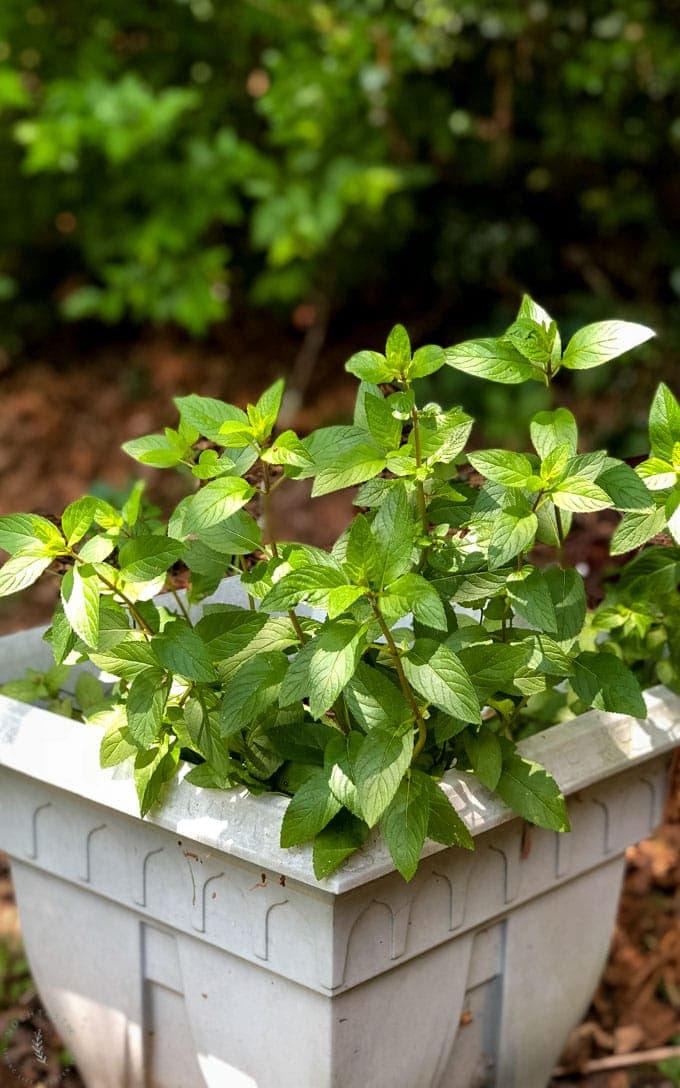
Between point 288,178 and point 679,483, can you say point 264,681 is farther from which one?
point 288,178

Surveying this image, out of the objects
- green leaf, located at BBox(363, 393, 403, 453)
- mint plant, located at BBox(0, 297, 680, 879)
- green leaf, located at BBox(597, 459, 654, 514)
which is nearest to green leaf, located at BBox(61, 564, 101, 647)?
mint plant, located at BBox(0, 297, 680, 879)

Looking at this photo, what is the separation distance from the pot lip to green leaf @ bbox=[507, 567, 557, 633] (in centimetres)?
20

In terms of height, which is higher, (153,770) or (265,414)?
(265,414)

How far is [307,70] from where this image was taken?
418 cm

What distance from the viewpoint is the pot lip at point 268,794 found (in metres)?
1.19

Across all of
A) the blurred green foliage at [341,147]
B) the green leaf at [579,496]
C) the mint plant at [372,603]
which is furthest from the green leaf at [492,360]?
the blurred green foliage at [341,147]

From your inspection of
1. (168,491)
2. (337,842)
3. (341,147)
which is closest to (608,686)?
(337,842)

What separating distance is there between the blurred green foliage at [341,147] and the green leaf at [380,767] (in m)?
3.28

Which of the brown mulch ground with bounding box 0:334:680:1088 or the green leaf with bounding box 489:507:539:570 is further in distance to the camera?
the brown mulch ground with bounding box 0:334:680:1088

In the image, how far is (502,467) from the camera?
121cm

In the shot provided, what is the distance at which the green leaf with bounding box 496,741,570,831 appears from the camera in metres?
1.27

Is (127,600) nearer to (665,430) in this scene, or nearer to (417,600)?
(417,600)

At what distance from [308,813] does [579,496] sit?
41cm

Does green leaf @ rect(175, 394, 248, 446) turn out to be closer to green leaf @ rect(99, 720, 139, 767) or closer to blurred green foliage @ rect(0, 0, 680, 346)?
green leaf @ rect(99, 720, 139, 767)
